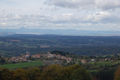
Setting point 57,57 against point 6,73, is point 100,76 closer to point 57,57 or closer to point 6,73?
point 6,73

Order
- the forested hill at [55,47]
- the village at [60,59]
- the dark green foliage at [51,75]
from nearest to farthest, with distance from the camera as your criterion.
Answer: the dark green foliage at [51,75], the village at [60,59], the forested hill at [55,47]

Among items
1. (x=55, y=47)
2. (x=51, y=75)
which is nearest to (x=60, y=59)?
(x=51, y=75)

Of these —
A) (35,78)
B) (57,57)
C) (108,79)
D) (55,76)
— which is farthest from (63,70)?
(57,57)

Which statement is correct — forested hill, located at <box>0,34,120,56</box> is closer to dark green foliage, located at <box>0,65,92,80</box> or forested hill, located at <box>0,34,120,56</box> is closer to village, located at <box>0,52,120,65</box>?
village, located at <box>0,52,120,65</box>

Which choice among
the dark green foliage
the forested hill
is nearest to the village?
the forested hill

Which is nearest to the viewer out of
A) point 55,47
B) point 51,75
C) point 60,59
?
point 51,75

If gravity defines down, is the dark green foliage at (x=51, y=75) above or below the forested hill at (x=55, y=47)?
above

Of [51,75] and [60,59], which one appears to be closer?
[51,75]

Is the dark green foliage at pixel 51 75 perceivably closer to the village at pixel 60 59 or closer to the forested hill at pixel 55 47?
the village at pixel 60 59

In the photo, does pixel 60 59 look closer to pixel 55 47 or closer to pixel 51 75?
pixel 51 75

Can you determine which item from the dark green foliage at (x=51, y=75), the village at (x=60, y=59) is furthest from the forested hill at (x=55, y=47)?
the dark green foliage at (x=51, y=75)

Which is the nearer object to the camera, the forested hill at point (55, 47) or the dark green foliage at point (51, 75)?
the dark green foliage at point (51, 75)

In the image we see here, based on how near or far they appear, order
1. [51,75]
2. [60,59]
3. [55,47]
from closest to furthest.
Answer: [51,75] → [60,59] → [55,47]
